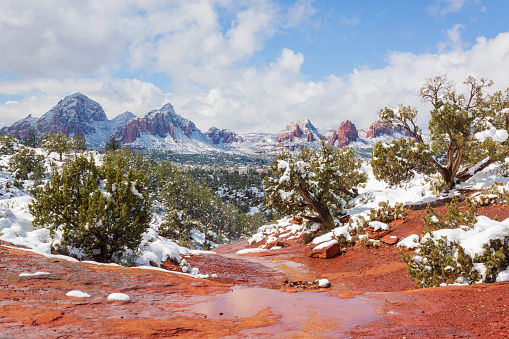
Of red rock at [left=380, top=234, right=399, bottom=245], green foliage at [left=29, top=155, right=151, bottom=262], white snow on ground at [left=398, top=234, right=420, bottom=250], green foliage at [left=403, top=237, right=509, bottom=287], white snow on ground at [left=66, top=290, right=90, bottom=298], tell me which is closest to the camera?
white snow on ground at [left=66, top=290, right=90, bottom=298]

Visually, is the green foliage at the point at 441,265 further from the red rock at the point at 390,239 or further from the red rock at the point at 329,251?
the red rock at the point at 329,251

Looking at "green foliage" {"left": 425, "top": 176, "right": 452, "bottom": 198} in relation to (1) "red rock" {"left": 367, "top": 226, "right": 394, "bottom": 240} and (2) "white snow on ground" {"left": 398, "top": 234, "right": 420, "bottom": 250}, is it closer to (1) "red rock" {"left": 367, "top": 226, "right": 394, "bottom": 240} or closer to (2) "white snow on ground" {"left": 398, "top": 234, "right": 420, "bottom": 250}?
(1) "red rock" {"left": 367, "top": 226, "right": 394, "bottom": 240}

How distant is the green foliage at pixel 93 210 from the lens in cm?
1034

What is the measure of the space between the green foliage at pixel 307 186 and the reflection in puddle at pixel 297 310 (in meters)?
13.4

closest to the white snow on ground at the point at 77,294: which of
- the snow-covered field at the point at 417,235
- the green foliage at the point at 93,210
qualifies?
the green foliage at the point at 93,210

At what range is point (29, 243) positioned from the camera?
415 inches

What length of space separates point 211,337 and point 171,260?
387 inches

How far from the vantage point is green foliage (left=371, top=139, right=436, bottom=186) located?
1823cm

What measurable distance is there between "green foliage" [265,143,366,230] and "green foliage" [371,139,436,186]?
392 cm

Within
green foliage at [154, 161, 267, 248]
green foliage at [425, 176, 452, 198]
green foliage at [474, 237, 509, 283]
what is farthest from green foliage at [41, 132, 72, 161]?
green foliage at [474, 237, 509, 283]

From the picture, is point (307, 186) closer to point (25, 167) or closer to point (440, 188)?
point (440, 188)

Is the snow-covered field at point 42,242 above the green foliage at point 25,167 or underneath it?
underneath

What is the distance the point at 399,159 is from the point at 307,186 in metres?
6.56

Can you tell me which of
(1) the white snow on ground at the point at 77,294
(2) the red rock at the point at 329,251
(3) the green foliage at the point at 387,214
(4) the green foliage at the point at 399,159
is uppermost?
(4) the green foliage at the point at 399,159
